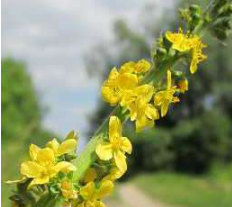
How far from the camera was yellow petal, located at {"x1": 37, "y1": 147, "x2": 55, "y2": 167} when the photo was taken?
139 cm

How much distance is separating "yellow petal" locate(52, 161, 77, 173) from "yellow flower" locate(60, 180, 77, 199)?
1.0 inches

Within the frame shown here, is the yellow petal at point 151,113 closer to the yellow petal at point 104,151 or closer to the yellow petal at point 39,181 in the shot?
the yellow petal at point 104,151

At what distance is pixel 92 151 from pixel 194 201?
24349mm

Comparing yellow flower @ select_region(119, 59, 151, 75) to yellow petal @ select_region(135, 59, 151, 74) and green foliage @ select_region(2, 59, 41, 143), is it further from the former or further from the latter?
green foliage @ select_region(2, 59, 41, 143)

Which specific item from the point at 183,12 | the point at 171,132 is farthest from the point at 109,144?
the point at 171,132

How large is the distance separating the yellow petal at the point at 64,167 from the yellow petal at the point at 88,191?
43 mm

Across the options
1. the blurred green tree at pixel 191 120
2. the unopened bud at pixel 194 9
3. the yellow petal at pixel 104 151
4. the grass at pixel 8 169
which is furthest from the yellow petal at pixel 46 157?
the blurred green tree at pixel 191 120

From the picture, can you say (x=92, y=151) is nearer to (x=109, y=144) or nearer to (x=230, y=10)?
(x=109, y=144)

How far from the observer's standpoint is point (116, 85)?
4.62 feet

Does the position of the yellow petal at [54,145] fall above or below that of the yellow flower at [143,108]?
below

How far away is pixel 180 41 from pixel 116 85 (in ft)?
0.70

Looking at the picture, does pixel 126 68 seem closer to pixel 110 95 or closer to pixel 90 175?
pixel 110 95

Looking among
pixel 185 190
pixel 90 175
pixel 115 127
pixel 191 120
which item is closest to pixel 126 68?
pixel 115 127

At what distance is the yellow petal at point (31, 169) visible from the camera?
1358 millimetres
